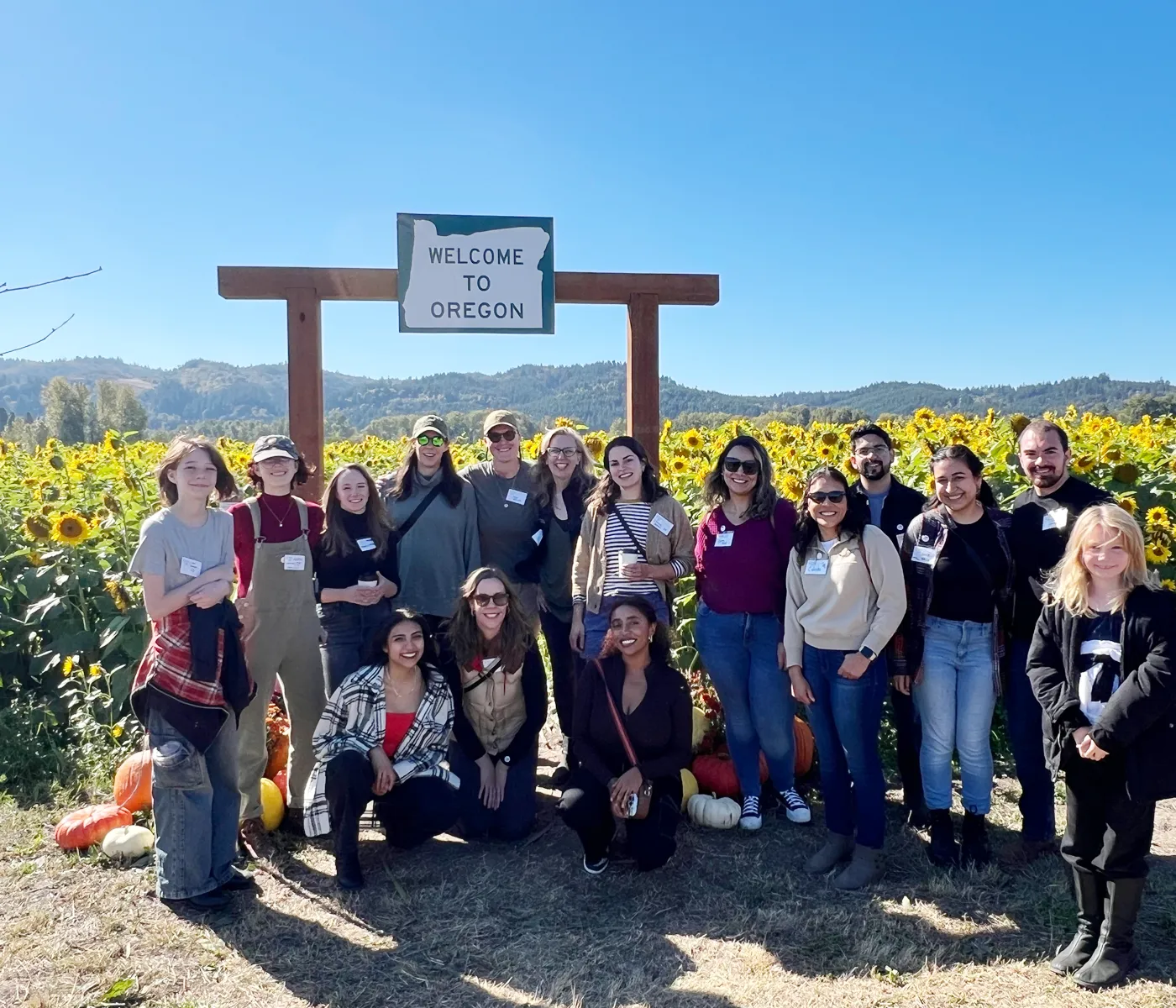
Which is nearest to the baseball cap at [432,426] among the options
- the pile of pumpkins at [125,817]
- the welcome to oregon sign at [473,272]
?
the welcome to oregon sign at [473,272]

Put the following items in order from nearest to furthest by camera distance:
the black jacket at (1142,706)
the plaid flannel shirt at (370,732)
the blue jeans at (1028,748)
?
the black jacket at (1142,706)
the blue jeans at (1028,748)
the plaid flannel shirt at (370,732)

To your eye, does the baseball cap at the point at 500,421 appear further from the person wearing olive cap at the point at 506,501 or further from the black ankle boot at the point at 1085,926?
the black ankle boot at the point at 1085,926

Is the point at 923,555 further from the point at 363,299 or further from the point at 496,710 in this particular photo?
the point at 363,299

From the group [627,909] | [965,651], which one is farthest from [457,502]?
[965,651]

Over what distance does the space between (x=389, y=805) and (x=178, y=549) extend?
1.44 meters

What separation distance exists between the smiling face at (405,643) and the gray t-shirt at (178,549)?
0.77m

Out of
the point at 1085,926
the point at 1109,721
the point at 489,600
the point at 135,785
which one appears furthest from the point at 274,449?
the point at 1085,926

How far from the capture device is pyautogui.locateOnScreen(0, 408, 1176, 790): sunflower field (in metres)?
5.43

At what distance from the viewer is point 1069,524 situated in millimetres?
3828

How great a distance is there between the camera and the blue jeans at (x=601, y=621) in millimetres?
4516

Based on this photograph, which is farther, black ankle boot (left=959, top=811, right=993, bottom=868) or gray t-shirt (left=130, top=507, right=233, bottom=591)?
black ankle boot (left=959, top=811, right=993, bottom=868)

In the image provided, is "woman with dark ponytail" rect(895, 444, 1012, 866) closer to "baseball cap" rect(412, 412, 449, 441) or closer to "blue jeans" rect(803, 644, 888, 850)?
"blue jeans" rect(803, 644, 888, 850)

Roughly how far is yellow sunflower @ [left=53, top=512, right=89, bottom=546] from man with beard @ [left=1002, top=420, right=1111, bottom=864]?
496 centimetres

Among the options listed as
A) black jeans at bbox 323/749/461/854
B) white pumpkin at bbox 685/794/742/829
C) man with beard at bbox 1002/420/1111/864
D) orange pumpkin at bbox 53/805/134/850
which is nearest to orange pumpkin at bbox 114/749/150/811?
orange pumpkin at bbox 53/805/134/850
